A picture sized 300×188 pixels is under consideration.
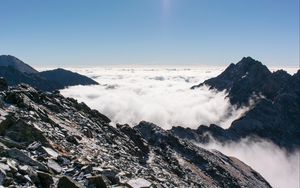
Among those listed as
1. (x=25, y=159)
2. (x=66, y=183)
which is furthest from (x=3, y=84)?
(x=66, y=183)

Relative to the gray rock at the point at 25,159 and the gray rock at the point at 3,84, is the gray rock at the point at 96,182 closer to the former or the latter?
the gray rock at the point at 25,159

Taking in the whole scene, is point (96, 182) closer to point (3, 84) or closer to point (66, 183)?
point (66, 183)

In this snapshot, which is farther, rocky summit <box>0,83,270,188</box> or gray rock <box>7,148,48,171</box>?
gray rock <box>7,148,48,171</box>

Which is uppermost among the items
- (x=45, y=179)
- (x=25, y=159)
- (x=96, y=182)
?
(x=25, y=159)

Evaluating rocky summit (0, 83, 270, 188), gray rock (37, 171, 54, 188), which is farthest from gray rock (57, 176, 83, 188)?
gray rock (37, 171, 54, 188)

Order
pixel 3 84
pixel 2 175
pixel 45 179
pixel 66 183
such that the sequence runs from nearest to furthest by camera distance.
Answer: pixel 2 175, pixel 66 183, pixel 45 179, pixel 3 84

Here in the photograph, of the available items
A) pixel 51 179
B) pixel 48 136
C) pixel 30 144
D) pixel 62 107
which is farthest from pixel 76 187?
pixel 62 107

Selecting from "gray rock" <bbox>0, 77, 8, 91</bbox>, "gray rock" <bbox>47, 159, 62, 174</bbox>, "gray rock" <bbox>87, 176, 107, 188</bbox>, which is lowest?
"gray rock" <bbox>87, 176, 107, 188</bbox>

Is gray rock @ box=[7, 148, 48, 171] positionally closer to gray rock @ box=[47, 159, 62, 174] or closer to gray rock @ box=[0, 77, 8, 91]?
gray rock @ box=[47, 159, 62, 174]

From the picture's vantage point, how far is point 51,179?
25000 mm

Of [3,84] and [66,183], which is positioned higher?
[3,84]

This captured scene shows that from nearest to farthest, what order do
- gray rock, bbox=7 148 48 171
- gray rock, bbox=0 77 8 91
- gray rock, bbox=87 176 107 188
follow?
1. gray rock, bbox=87 176 107 188
2. gray rock, bbox=7 148 48 171
3. gray rock, bbox=0 77 8 91

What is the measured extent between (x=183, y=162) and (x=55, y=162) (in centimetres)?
7536

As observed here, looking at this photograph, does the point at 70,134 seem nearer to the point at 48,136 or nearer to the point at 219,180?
the point at 48,136
